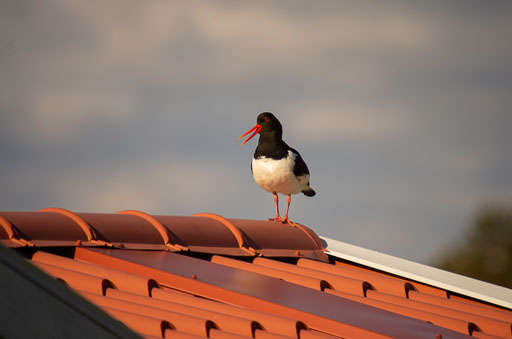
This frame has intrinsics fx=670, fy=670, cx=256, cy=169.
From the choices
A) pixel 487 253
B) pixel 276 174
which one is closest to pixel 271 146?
pixel 276 174

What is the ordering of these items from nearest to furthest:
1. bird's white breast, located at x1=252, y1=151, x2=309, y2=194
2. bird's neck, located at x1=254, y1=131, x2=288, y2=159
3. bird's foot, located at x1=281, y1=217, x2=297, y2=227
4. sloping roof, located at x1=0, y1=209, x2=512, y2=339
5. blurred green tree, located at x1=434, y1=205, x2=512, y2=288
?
sloping roof, located at x1=0, y1=209, x2=512, y2=339, bird's foot, located at x1=281, y1=217, x2=297, y2=227, bird's white breast, located at x1=252, y1=151, x2=309, y2=194, bird's neck, located at x1=254, y1=131, x2=288, y2=159, blurred green tree, located at x1=434, y1=205, x2=512, y2=288

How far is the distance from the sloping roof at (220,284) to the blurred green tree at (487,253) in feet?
92.1

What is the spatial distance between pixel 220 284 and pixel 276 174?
326cm

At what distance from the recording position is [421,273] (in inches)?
212

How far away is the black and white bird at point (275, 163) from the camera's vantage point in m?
6.88

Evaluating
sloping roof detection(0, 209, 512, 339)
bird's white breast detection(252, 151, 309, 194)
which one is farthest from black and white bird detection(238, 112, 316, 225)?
sloping roof detection(0, 209, 512, 339)

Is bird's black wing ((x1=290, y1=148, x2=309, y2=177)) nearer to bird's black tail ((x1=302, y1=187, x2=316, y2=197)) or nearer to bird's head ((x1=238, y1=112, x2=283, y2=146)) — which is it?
bird's head ((x1=238, y1=112, x2=283, y2=146))

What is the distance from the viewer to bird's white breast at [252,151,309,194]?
6859 millimetres

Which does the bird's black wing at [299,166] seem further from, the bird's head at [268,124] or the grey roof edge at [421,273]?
the grey roof edge at [421,273]

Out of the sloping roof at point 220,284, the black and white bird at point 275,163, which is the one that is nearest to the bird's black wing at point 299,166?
the black and white bird at point 275,163

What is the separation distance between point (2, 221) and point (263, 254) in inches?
78.1

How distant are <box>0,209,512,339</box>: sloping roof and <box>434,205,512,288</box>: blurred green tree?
28.1 m

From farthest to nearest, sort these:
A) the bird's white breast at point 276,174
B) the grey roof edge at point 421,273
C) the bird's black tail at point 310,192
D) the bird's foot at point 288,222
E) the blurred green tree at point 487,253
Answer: the blurred green tree at point 487,253 → the bird's black tail at point 310,192 → the bird's white breast at point 276,174 → the bird's foot at point 288,222 → the grey roof edge at point 421,273

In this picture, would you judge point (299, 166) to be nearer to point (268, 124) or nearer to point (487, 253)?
point (268, 124)
